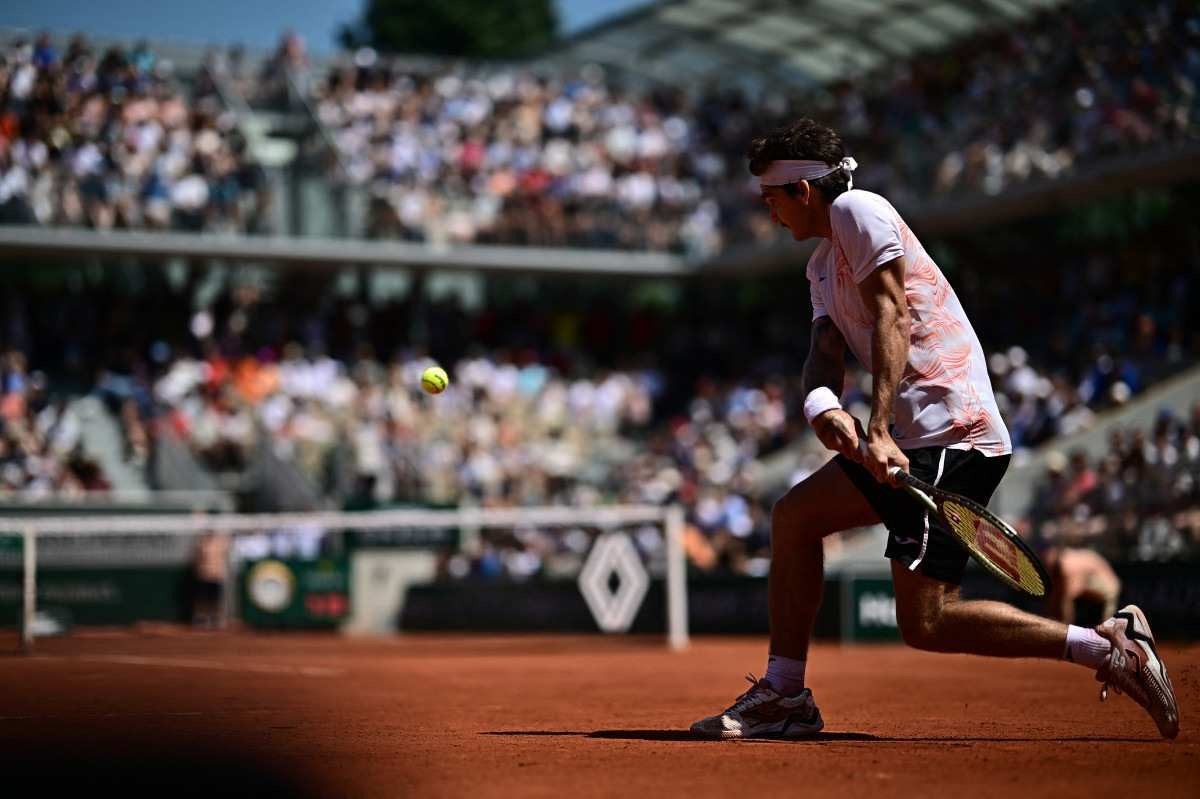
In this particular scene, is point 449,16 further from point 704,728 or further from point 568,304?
point 704,728

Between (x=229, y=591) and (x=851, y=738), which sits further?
(x=229, y=591)

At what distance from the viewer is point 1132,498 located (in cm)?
1664

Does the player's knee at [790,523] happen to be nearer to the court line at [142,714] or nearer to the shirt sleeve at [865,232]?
the shirt sleeve at [865,232]

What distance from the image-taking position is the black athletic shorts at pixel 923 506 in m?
5.84

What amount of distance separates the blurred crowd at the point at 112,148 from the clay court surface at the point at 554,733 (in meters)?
13.9

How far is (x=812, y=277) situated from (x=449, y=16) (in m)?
56.0

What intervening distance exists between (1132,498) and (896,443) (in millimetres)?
11479

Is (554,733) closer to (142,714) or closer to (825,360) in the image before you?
(825,360)

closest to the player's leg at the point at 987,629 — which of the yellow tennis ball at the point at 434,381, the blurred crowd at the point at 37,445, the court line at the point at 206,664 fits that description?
the yellow tennis ball at the point at 434,381

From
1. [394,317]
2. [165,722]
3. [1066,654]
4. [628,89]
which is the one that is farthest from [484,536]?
[1066,654]

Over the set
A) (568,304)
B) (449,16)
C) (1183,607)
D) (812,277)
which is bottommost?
(1183,607)

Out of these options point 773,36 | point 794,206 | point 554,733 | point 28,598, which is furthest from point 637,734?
point 773,36

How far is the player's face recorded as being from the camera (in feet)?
20.5

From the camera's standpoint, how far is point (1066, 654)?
236 inches
